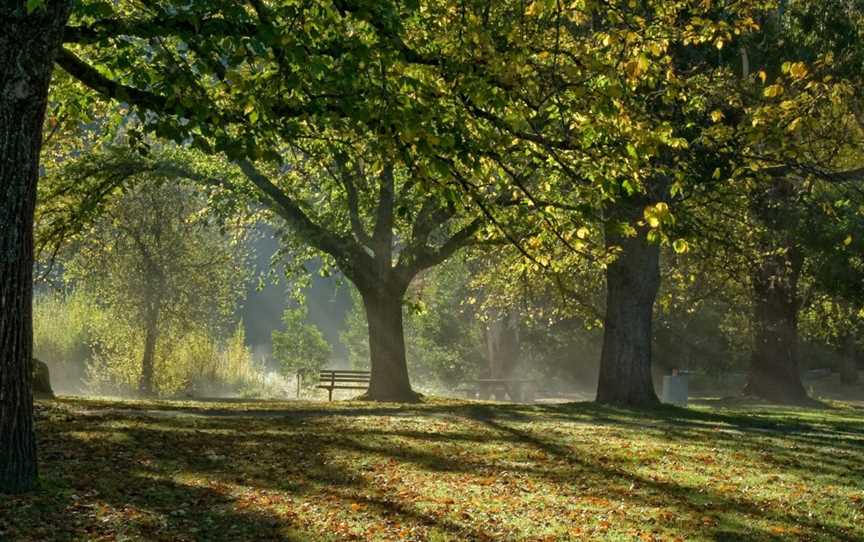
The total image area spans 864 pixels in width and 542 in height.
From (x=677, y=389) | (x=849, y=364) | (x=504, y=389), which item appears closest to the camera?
(x=677, y=389)

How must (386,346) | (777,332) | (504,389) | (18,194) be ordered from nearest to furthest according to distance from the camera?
(18,194) → (386,346) → (777,332) → (504,389)

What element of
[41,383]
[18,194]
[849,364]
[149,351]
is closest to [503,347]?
[849,364]

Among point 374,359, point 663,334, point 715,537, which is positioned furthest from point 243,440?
point 663,334

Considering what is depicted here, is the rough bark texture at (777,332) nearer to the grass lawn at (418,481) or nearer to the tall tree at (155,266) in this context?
the grass lawn at (418,481)

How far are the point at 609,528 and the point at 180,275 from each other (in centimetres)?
3136

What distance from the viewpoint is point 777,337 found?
29344 mm

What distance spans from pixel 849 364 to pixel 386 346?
91.5 feet

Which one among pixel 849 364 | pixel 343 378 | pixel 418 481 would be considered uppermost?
pixel 849 364

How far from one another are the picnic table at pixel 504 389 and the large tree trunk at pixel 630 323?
19.4m

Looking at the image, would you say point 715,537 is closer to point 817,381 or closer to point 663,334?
point 663,334

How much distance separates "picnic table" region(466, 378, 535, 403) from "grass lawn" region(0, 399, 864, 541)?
25.4m

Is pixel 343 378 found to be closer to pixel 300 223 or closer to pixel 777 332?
pixel 300 223

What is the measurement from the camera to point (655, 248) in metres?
20.2

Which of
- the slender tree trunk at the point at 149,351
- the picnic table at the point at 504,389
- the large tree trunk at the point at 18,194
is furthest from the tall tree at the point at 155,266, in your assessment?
the large tree trunk at the point at 18,194
